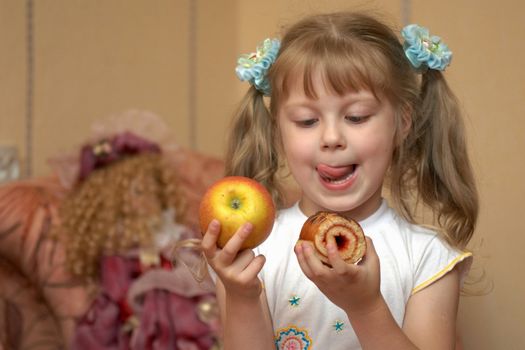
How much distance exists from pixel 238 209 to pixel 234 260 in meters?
0.07

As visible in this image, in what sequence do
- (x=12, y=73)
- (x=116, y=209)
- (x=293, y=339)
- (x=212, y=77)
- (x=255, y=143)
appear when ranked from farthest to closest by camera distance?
(x=212, y=77)
(x=12, y=73)
(x=116, y=209)
(x=255, y=143)
(x=293, y=339)

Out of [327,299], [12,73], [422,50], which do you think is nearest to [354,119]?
[422,50]

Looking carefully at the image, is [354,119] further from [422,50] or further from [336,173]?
[422,50]

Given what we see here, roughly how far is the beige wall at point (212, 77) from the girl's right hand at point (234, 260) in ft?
2.07

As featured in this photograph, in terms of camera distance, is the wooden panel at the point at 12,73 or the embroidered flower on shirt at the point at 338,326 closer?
the embroidered flower on shirt at the point at 338,326

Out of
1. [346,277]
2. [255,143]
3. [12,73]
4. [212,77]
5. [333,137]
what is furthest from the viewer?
[212,77]

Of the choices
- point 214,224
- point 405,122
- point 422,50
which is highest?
point 422,50

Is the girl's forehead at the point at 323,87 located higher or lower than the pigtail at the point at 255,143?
higher

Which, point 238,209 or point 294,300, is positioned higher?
point 238,209

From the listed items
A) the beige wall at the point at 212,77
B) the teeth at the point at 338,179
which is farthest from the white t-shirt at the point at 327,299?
the beige wall at the point at 212,77

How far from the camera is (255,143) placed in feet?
4.38

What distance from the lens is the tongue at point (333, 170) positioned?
1.09 meters

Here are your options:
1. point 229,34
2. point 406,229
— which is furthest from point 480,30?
point 229,34

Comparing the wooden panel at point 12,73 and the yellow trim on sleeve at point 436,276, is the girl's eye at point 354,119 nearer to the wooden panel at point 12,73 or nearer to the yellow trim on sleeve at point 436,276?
the yellow trim on sleeve at point 436,276
